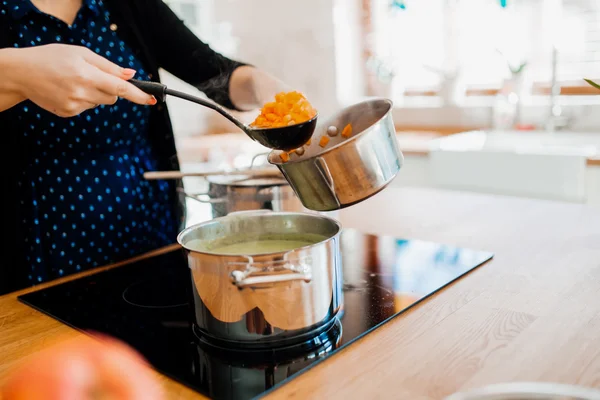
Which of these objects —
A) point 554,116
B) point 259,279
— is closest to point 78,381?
point 259,279

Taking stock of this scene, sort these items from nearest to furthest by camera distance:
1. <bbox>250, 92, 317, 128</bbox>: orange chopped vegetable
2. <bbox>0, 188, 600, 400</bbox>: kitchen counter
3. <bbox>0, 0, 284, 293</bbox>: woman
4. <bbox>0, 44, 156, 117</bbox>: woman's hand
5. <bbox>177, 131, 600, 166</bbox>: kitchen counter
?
<bbox>0, 188, 600, 400</bbox>: kitchen counter, <bbox>0, 44, 156, 117</bbox>: woman's hand, <bbox>250, 92, 317, 128</bbox>: orange chopped vegetable, <bbox>0, 0, 284, 293</bbox>: woman, <bbox>177, 131, 600, 166</bbox>: kitchen counter

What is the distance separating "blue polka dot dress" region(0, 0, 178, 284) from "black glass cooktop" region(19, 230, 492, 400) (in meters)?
0.16

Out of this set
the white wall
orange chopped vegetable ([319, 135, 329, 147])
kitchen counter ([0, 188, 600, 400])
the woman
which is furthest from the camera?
the white wall

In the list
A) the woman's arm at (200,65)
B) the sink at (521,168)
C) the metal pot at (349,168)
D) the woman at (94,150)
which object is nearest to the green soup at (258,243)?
the metal pot at (349,168)

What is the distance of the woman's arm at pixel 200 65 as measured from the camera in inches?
55.8

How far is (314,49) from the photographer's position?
354 cm

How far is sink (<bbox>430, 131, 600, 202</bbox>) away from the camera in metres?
2.22

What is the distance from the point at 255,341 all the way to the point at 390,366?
0.18m

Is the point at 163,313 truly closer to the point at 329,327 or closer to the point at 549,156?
the point at 329,327

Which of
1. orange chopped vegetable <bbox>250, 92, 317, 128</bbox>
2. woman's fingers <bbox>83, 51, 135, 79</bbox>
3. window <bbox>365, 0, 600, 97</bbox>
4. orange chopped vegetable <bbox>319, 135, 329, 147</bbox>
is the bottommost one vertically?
orange chopped vegetable <bbox>319, 135, 329, 147</bbox>

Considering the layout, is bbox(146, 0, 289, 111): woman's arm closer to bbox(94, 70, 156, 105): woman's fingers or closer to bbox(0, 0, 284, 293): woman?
bbox(0, 0, 284, 293): woman

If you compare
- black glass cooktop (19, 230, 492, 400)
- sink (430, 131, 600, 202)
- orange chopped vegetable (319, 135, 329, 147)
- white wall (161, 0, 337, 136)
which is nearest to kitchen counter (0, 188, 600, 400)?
black glass cooktop (19, 230, 492, 400)

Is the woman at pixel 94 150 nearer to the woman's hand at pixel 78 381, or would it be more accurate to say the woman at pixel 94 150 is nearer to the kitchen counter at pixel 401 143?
the woman's hand at pixel 78 381

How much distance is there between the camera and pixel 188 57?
1.47 metres
